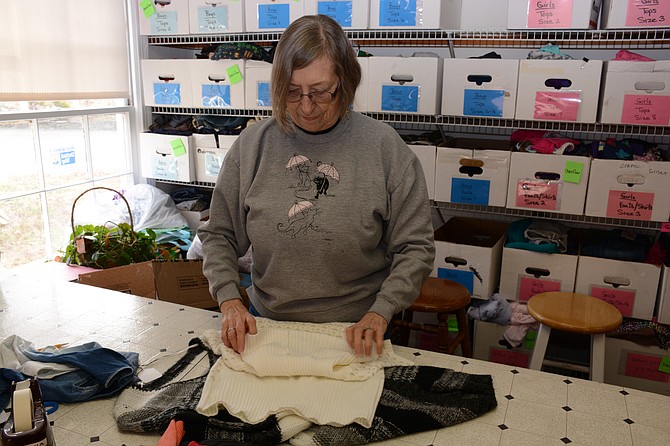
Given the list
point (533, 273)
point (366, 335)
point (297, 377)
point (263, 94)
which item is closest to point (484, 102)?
point (533, 273)

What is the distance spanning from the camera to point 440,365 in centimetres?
138

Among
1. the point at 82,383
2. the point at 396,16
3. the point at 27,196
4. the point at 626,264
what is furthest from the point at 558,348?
the point at 27,196

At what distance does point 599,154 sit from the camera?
2490mm

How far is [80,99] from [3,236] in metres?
0.77

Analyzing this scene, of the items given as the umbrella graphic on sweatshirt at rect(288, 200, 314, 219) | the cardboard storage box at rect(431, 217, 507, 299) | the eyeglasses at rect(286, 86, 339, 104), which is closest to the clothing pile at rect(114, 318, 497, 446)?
the umbrella graphic on sweatshirt at rect(288, 200, 314, 219)

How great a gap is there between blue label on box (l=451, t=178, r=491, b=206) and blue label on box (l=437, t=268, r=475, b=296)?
0.33 meters

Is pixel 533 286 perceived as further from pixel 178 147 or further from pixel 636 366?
pixel 178 147

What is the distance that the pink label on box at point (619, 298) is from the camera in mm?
2504

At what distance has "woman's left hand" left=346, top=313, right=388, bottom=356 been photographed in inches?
49.4

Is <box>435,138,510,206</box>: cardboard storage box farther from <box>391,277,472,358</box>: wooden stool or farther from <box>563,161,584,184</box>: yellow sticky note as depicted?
<box>391,277,472,358</box>: wooden stool

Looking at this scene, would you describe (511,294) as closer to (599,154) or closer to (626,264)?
(626,264)

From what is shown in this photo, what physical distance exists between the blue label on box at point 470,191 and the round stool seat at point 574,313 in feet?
1.70

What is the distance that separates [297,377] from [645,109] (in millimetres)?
1855

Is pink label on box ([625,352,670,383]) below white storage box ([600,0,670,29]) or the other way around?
below
